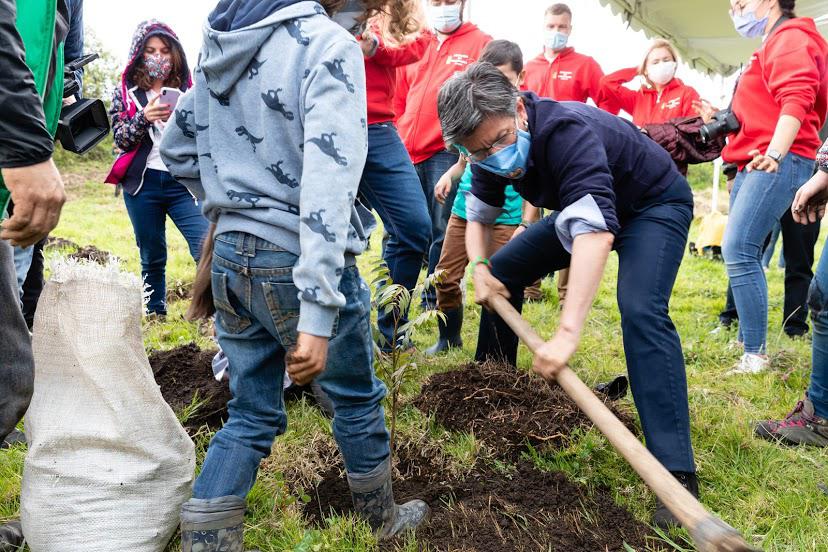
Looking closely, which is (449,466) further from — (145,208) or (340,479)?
(145,208)

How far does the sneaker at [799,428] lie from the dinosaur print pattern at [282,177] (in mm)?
2440

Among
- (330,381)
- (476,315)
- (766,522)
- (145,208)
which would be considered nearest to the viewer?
(330,381)

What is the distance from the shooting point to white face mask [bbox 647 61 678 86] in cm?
529

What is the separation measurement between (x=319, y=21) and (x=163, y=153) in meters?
0.69

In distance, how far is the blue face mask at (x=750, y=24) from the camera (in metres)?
3.98

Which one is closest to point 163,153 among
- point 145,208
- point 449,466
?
point 449,466

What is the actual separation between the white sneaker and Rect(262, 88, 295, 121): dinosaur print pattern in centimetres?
317

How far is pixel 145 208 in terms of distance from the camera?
4473mm

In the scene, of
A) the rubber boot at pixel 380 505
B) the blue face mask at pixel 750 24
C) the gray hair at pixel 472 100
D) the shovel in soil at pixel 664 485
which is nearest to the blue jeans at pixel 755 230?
the blue face mask at pixel 750 24

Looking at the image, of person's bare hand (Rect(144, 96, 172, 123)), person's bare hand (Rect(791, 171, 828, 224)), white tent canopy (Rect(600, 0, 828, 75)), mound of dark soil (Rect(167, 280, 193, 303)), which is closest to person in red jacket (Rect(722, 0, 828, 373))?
person's bare hand (Rect(791, 171, 828, 224))

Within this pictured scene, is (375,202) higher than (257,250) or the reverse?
the reverse

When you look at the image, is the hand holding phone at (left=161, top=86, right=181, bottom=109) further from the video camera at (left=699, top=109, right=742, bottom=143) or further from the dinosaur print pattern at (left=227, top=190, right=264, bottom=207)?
the video camera at (left=699, top=109, right=742, bottom=143)

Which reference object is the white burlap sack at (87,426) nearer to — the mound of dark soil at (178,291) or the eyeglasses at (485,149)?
the eyeglasses at (485,149)

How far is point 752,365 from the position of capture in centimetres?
396
